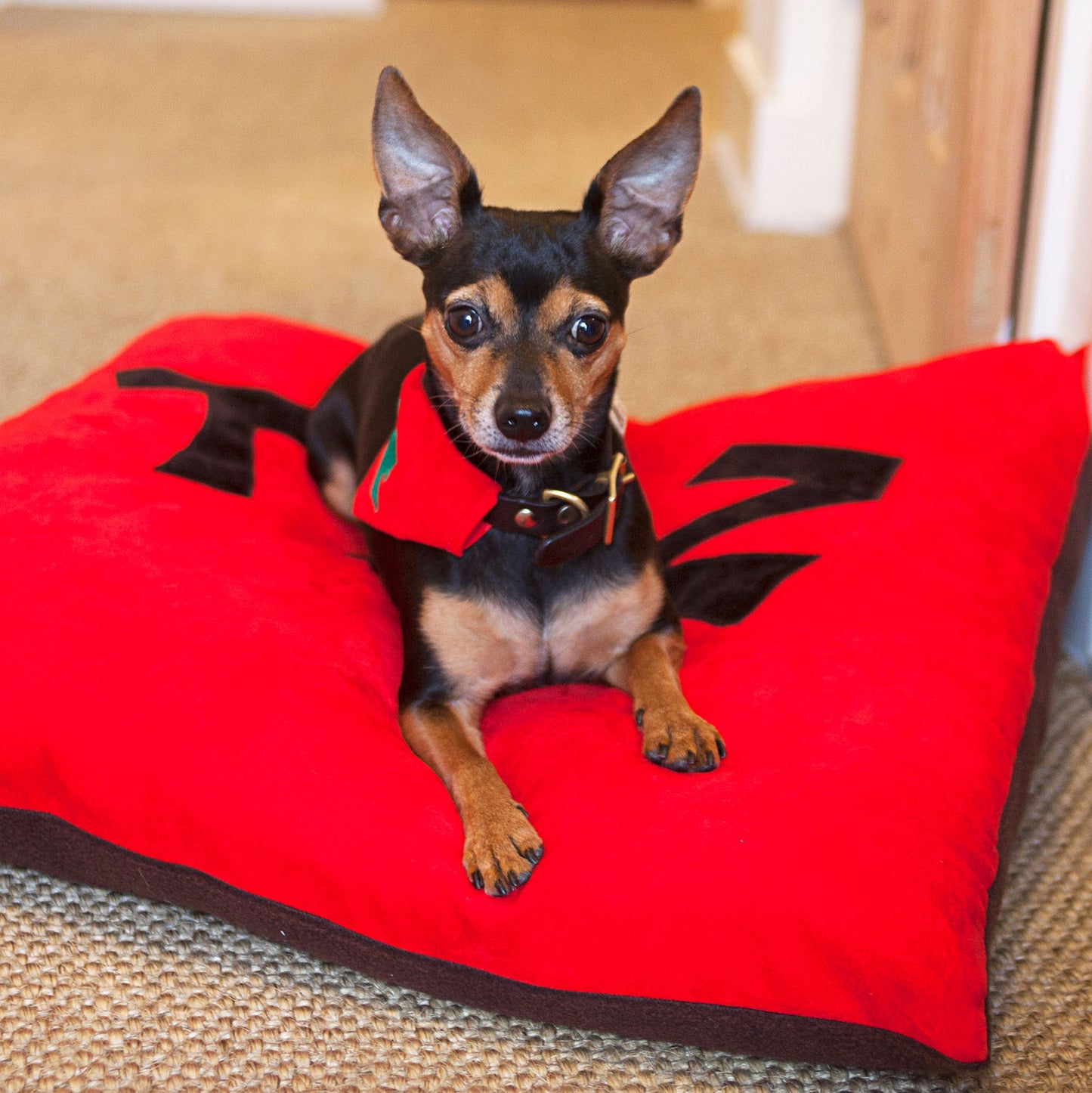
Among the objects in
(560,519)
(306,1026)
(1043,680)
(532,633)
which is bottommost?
(306,1026)

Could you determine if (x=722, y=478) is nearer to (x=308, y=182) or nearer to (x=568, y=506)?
(x=568, y=506)

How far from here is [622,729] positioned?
1.77m

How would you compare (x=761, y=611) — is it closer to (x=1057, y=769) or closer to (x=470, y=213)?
(x=1057, y=769)

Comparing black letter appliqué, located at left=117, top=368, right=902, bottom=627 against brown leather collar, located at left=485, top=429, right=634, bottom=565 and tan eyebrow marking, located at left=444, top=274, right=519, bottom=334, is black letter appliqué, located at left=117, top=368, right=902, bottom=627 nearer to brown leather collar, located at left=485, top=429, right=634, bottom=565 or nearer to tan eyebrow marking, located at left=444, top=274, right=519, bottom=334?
brown leather collar, located at left=485, top=429, right=634, bottom=565

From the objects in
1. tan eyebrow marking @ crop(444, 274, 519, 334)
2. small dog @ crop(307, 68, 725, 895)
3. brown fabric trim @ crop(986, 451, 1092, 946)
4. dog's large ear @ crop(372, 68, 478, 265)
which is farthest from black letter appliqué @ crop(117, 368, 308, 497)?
brown fabric trim @ crop(986, 451, 1092, 946)

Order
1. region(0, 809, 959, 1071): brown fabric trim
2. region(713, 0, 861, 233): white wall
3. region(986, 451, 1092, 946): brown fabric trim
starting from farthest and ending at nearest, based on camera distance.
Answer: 1. region(713, 0, 861, 233): white wall
2. region(986, 451, 1092, 946): brown fabric trim
3. region(0, 809, 959, 1071): brown fabric trim

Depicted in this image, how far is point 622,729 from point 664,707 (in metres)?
0.07

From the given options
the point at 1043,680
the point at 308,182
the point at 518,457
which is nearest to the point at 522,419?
the point at 518,457

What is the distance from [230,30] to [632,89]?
2.71 m

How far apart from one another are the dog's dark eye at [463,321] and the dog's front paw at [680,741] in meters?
0.56

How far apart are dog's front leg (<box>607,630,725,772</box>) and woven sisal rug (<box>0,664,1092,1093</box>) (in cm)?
35

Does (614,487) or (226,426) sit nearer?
(614,487)

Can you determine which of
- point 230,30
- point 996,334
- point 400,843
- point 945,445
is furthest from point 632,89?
point 400,843

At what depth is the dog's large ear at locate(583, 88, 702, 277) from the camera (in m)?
1.79
